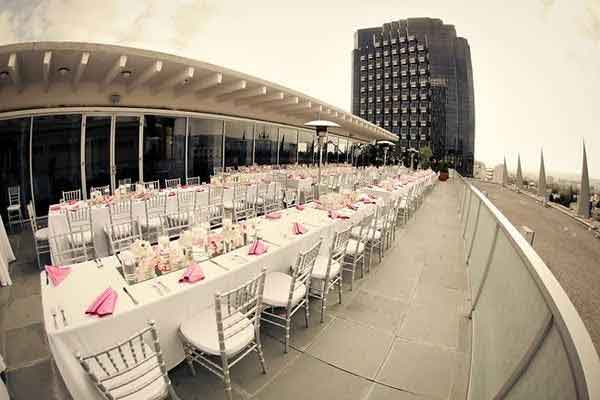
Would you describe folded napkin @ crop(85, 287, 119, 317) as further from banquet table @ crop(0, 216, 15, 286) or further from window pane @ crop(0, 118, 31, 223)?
window pane @ crop(0, 118, 31, 223)

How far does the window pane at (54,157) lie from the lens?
6.72 meters

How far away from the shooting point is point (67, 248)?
12.5 feet

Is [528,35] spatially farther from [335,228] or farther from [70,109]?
[70,109]

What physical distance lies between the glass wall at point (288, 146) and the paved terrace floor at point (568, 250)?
1219 cm

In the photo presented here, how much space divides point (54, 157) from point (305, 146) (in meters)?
12.7

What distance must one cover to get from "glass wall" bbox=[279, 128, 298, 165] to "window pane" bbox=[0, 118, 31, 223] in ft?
33.7

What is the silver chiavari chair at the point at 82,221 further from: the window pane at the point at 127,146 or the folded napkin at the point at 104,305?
the window pane at the point at 127,146

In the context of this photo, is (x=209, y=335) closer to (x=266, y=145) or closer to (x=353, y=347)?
(x=353, y=347)

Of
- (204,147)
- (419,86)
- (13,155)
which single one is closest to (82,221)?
(13,155)


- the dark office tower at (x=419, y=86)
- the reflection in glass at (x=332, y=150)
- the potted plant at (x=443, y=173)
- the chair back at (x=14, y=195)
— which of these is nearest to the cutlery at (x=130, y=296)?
the chair back at (x=14, y=195)

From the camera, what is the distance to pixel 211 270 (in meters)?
2.27

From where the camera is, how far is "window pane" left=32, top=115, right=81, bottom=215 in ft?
22.1

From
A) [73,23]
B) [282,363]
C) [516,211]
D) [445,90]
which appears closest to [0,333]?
[282,363]

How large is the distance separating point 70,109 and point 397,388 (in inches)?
382
